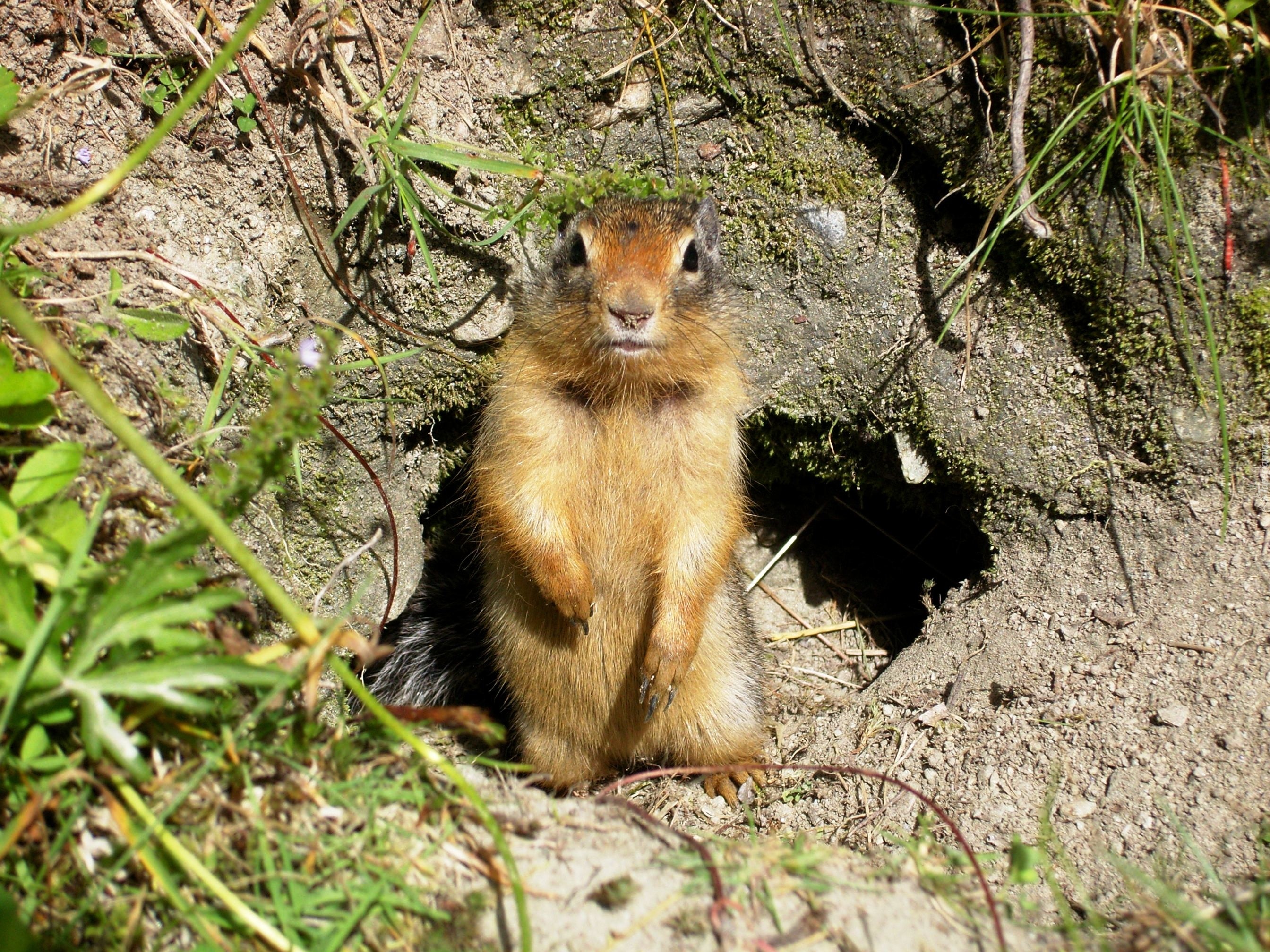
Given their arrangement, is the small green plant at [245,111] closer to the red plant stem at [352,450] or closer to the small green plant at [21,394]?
the red plant stem at [352,450]

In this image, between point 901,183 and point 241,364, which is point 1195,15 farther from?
point 241,364

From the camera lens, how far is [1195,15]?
12.3ft

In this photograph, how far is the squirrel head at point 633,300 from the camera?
3.96 m

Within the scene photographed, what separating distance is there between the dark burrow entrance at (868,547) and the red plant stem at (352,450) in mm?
2483

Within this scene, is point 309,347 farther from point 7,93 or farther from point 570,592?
point 570,592

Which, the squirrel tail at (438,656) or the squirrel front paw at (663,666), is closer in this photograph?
the squirrel front paw at (663,666)

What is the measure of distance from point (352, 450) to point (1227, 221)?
418 centimetres

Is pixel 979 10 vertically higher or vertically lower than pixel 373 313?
higher

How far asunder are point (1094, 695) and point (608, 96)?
12.8 ft

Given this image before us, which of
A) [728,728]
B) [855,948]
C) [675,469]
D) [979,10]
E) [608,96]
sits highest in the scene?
[979,10]

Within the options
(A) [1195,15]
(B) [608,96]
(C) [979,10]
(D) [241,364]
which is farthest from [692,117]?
(D) [241,364]

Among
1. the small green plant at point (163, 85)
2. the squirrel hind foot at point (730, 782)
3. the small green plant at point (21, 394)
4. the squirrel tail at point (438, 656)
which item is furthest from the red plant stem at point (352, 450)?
the squirrel hind foot at point (730, 782)

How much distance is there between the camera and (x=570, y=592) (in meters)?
4.29

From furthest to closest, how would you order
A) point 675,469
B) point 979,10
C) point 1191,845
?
point 675,469 → point 979,10 → point 1191,845
